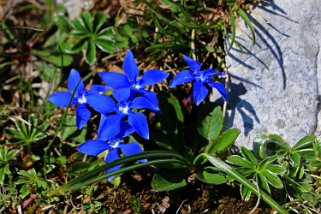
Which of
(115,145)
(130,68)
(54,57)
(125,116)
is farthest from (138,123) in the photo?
(54,57)

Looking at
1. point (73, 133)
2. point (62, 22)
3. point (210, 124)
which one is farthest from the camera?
point (62, 22)

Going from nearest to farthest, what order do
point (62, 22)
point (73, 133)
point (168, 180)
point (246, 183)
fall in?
point (246, 183) → point (168, 180) → point (73, 133) → point (62, 22)

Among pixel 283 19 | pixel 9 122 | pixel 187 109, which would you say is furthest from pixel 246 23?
pixel 9 122

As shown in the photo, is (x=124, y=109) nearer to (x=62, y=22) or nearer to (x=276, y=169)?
(x=276, y=169)

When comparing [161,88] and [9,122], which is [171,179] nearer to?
[161,88]

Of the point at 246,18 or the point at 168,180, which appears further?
the point at 246,18

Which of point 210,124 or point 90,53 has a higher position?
point 90,53

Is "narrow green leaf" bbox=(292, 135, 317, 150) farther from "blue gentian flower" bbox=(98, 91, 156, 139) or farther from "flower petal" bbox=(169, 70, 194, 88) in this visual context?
"blue gentian flower" bbox=(98, 91, 156, 139)

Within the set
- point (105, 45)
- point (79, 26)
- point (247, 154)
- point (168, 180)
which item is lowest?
point (168, 180)
